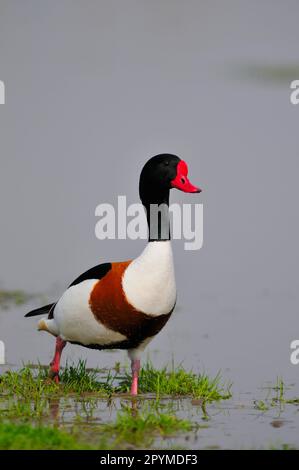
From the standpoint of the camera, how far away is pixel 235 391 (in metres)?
7.60

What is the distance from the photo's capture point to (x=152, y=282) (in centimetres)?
708

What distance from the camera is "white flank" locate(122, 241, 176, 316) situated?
23.2 ft

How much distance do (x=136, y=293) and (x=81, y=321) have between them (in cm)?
55

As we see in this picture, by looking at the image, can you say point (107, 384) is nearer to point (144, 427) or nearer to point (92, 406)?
point (92, 406)

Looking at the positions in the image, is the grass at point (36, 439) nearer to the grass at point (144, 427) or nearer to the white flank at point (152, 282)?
the grass at point (144, 427)

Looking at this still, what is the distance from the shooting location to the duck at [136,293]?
7.09 meters

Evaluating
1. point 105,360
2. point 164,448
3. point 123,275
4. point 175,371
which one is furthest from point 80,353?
point 164,448
